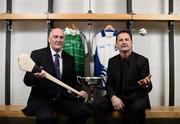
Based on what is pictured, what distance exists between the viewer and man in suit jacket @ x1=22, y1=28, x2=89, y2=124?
3029 millimetres

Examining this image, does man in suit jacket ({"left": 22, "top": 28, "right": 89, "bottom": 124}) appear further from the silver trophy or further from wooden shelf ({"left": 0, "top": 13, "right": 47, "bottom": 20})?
wooden shelf ({"left": 0, "top": 13, "right": 47, "bottom": 20})

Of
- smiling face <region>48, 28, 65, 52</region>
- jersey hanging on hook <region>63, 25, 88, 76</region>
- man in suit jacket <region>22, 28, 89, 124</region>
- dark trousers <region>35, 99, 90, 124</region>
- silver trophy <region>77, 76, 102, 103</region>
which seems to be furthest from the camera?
jersey hanging on hook <region>63, 25, 88, 76</region>

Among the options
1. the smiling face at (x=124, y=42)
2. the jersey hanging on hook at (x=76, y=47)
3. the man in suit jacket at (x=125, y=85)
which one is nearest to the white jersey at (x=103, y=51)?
the jersey hanging on hook at (x=76, y=47)

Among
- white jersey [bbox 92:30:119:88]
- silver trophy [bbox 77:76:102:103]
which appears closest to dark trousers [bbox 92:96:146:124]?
silver trophy [bbox 77:76:102:103]

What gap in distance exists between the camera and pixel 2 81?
13.3 feet

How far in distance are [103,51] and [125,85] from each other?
2.25ft

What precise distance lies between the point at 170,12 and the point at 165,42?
35 centimetres

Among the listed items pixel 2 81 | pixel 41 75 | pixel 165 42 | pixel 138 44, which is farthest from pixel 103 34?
pixel 2 81

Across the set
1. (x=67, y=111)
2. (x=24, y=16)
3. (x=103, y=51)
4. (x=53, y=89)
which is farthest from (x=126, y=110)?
(x=24, y=16)

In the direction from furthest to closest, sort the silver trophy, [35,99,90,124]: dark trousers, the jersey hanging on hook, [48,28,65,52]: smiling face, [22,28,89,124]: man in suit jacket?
the jersey hanging on hook, the silver trophy, [48,28,65,52]: smiling face, [22,28,89,124]: man in suit jacket, [35,99,90,124]: dark trousers

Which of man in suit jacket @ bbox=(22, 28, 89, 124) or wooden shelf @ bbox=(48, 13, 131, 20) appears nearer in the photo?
man in suit jacket @ bbox=(22, 28, 89, 124)

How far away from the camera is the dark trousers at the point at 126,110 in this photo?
2.94 m


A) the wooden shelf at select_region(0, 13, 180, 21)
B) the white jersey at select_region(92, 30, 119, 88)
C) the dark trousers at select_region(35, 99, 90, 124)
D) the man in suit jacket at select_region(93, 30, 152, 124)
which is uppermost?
the wooden shelf at select_region(0, 13, 180, 21)

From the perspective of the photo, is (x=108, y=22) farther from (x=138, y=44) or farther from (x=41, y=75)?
(x=41, y=75)
